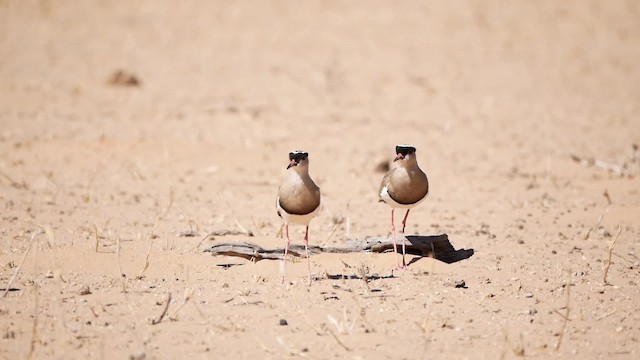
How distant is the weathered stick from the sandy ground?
0.10 metres

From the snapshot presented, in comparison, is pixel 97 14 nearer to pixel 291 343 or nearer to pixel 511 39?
pixel 511 39

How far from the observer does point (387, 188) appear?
21.4 feet

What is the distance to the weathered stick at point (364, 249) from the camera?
669 centimetres

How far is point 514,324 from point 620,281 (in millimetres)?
1348

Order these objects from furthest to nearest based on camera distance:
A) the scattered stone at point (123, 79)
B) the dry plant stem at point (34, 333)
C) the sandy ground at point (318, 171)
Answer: the scattered stone at point (123, 79)
the sandy ground at point (318, 171)
the dry plant stem at point (34, 333)

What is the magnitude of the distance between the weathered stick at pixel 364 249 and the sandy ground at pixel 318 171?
10cm

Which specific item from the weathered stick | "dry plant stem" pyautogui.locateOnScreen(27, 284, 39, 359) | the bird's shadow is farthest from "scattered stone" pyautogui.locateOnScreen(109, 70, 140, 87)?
"dry plant stem" pyautogui.locateOnScreen(27, 284, 39, 359)

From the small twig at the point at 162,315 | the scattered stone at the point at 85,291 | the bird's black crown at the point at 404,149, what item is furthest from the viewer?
the bird's black crown at the point at 404,149

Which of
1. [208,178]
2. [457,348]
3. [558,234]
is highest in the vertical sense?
[208,178]

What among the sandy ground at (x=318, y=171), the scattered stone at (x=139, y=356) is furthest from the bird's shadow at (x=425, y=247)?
the scattered stone at (x=139, y=356)

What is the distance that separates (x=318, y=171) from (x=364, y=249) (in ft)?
13.8

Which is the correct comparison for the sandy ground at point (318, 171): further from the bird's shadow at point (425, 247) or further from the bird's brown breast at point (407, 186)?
the bird's brown breast at point (407, 186)

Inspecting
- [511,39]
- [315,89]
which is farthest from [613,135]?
[511,39]

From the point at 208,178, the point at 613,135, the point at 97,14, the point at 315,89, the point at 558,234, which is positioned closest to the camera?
the point at 558,234
